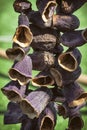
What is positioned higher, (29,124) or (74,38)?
(74,38)

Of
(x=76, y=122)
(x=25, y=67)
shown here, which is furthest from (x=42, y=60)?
(x=76, y=122)

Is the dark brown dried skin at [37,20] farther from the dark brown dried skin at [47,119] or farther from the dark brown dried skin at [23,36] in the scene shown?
the dark brown dried skin at [47,119]

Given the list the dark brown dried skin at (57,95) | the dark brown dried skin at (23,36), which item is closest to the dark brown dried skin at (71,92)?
the dark brown dried skin at (57,95)

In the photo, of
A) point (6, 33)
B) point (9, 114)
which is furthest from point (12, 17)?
point (9, 114)

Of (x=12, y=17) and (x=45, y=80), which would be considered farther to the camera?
(x=12, y=17)

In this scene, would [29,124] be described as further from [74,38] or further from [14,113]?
[74,38]

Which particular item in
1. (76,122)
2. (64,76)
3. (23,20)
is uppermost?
(23,20)

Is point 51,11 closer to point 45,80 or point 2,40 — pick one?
point 45,80
